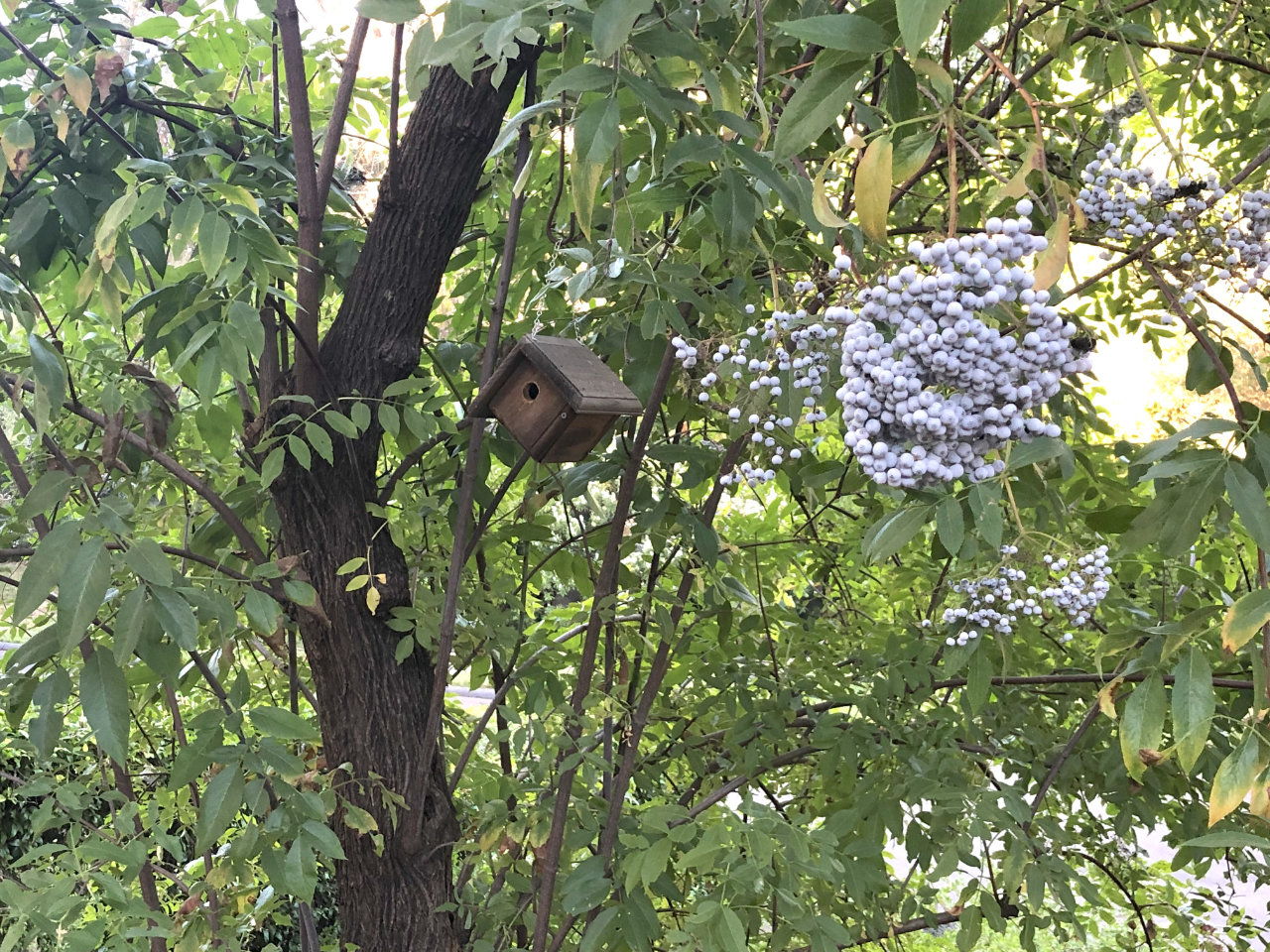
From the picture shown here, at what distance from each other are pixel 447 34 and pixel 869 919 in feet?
5.24

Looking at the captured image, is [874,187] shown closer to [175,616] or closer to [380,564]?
[175,616]

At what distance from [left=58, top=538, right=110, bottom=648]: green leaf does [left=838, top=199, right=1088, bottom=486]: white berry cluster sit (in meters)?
0.77

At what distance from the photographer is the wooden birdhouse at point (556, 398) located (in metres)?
1.30

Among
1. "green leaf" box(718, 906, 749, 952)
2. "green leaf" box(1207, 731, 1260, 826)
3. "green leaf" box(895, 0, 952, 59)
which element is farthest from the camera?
"green leaf" box(718, 906, 749, 952)

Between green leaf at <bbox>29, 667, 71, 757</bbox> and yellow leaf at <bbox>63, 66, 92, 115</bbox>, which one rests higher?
yellow leaf at <bbox>63, 66, 92, 115</bbox>

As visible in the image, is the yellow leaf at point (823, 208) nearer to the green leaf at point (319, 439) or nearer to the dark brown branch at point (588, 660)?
the dark brown branch at point (588, 660)

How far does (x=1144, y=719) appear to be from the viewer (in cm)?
100

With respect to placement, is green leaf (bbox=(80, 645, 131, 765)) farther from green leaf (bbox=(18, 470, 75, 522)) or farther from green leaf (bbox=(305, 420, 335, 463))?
green leaf (bbox=(305, 420, 335, 463))

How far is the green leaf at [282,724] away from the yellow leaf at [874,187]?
0.95 m

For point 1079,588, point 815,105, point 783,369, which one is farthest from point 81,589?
point 1079,588

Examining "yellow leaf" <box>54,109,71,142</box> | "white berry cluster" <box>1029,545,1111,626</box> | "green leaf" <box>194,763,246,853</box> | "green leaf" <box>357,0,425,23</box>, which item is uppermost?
"yellow leaf" <box>54,109,71,142</box>

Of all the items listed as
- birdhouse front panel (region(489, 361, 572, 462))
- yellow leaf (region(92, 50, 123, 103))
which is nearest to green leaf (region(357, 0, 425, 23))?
birdhouse front panel (region(489, 361, 572, 462))

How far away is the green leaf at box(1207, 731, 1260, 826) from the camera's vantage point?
922mm

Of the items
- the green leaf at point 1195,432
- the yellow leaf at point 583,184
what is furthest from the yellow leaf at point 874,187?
the green leaf at point 1195,432
